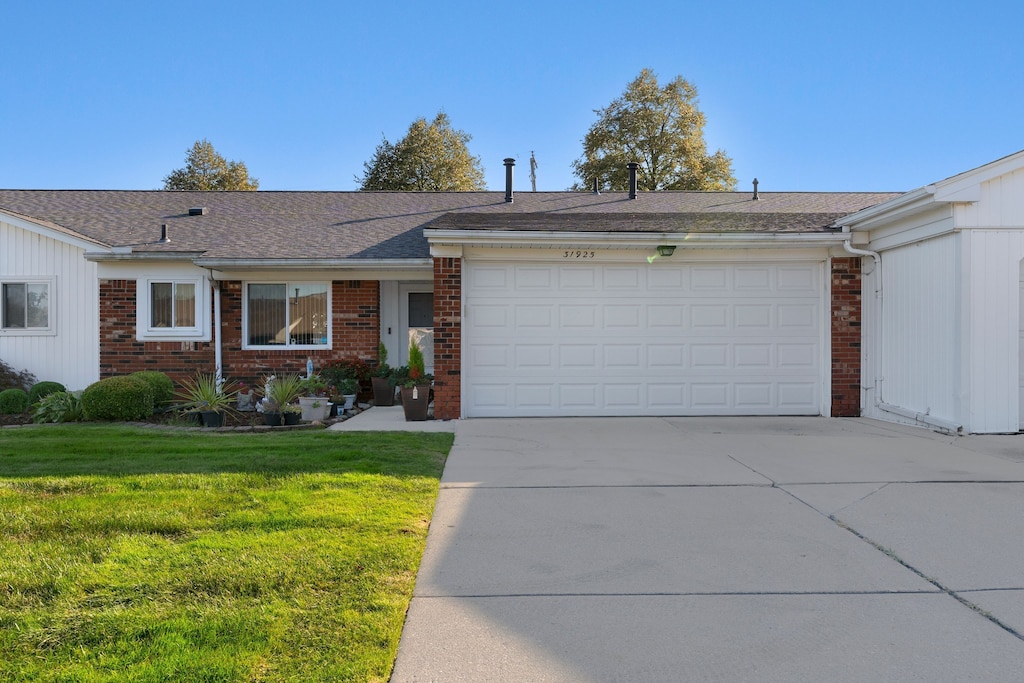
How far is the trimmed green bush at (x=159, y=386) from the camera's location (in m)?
11.2

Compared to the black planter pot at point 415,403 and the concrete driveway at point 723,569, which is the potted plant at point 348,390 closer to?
the black planter pot at point 415,403

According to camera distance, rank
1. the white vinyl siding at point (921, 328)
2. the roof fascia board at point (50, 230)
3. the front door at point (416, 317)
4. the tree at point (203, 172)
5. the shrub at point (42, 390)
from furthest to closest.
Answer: the tree at point (203, 172) → the front door at point (416, 317) → the roof fascia board at point (50, 230) → the shrub at point (42, 390) → the white vinyl siding at point (921, 328)

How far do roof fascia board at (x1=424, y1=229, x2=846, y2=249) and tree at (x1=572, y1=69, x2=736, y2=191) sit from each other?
2434 cm

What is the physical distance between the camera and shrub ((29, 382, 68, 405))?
38.4 feet

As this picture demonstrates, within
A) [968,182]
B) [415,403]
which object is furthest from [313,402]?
[968,182]

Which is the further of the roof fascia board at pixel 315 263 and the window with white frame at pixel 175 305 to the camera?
the window with white frame at pixel 175 305

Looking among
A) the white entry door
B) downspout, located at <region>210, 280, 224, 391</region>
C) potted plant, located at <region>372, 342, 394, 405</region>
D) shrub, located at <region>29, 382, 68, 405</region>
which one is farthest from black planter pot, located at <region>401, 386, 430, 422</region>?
the white entry door

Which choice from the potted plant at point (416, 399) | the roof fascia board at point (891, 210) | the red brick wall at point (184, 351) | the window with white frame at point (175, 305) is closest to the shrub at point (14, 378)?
the red brick wall at point (184, 351)

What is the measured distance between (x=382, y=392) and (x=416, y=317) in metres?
1.70

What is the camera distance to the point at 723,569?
414 centimetres

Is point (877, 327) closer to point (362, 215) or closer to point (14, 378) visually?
point (362, 215)

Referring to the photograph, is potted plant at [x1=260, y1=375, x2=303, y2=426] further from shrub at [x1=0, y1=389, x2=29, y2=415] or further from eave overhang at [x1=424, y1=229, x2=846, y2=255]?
shrub at [x1=0, y1=389, x2=29, y2=415]

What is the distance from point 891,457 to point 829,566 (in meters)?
3.87

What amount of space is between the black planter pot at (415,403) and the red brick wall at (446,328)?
192mm
